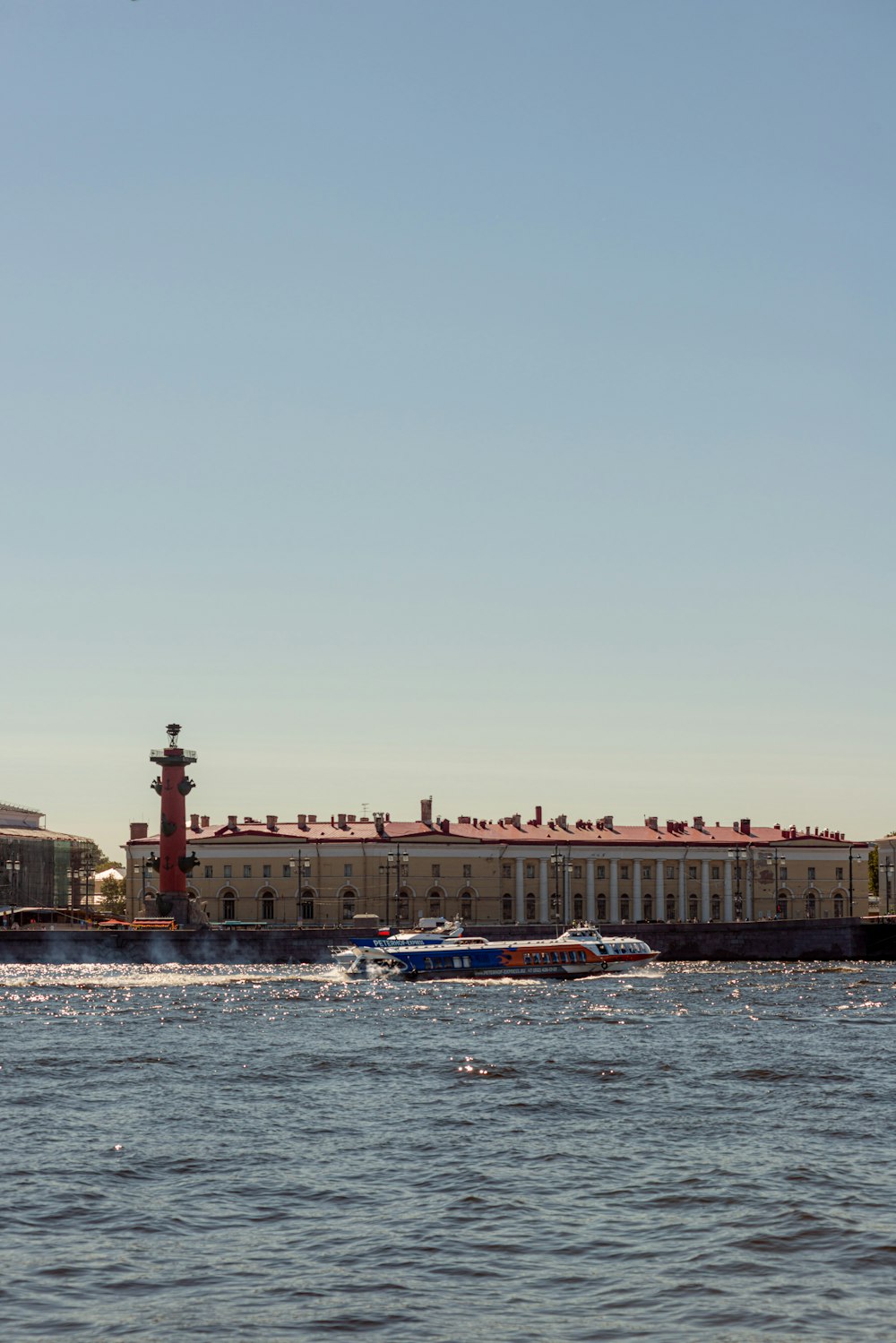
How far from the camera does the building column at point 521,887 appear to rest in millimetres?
132125

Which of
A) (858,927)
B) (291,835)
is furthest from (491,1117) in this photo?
(291,835)

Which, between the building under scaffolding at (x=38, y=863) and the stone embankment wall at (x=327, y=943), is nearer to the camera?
the stone embankment wall at (x=327, y=943)

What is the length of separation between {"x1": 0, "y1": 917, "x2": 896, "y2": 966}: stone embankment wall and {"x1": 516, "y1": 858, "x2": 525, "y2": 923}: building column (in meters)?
28.9

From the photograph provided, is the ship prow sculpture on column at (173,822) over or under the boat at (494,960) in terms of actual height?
over

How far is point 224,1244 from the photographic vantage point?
1978 centimetres

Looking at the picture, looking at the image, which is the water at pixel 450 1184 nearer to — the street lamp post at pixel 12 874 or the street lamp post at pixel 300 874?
the street lamp post at pixel 300 874

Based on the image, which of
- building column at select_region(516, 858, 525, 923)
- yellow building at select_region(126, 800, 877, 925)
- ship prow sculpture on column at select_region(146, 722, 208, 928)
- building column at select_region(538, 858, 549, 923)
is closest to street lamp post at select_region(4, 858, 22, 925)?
yellow building at select_region(126, 800, 877, 925)

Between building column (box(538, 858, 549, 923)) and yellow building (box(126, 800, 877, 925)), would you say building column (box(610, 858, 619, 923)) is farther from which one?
building column (box(538, 858, 549, 923))

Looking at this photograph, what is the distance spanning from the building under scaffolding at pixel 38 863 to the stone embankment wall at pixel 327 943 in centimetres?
2911

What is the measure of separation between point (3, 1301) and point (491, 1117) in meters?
14.5

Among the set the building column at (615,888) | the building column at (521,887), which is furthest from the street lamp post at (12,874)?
the building column at (615,888)

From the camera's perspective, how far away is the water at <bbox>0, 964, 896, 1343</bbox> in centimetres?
1697

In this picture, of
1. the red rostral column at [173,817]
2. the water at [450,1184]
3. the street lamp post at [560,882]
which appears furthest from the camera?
the street lamp post at [560,882]

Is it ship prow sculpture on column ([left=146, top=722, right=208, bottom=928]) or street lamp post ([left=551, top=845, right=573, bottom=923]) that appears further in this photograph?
street lamp post ([left=551, top=845, right=573, bottom=923])
